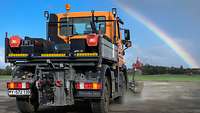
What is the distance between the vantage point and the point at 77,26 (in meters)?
15.6

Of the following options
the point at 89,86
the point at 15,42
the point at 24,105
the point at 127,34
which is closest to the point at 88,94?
the point at 89,86

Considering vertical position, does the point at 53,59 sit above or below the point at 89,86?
above

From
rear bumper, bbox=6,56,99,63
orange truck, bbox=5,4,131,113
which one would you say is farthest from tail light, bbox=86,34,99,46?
rear bumper, bbox=6,56,99,63

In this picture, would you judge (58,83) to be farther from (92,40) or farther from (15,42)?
(15,42)

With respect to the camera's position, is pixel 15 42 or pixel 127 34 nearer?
pixel 15 42

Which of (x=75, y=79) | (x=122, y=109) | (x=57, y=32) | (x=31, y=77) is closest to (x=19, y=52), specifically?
(x=31, y=77)

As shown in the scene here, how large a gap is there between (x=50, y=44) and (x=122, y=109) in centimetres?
335

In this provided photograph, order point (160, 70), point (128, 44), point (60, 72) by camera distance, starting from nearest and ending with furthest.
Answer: point (60, 72) → point (128, 44) → point (160, 70)

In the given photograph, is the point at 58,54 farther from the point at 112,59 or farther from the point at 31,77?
the point at 112,59

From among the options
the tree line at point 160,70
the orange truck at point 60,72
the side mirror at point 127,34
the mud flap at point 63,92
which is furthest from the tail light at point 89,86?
the tree line at point 160,70

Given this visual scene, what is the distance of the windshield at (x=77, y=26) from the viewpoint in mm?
15386

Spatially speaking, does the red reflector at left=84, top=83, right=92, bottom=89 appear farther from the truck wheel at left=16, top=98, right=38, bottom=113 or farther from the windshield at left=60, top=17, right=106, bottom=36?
the windshield at left=60, top=17, right=106, bottom=36

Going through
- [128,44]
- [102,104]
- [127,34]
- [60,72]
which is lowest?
[102,104]

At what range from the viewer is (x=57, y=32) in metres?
15.9
